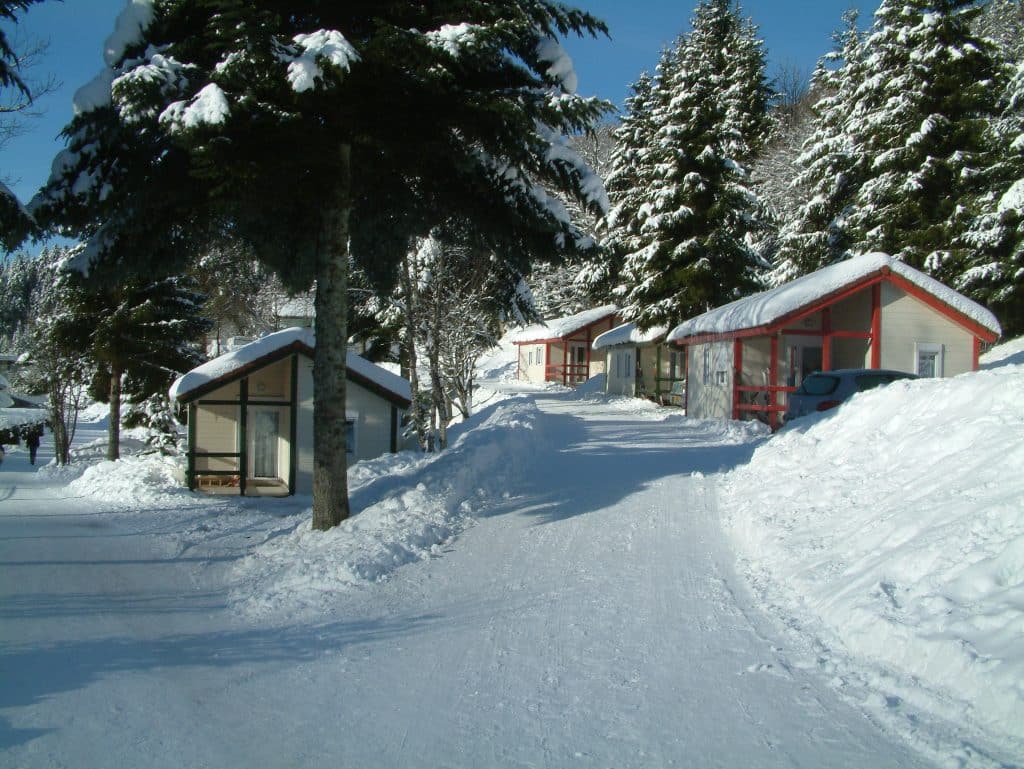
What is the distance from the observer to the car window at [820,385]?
16.3m

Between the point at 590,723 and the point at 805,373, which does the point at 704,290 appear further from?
the point at 590,723

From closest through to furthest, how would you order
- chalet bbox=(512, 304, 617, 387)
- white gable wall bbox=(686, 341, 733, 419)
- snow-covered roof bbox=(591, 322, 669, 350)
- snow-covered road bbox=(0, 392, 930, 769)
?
snow-covered road bbox=(0, 392, 930, 769)
white gable wall bbox=(686, 341, 733, 419)
snow-covered roof bbox=(591, 322, 669, 350)
chalet bbox=(512, 304, 617, 387)

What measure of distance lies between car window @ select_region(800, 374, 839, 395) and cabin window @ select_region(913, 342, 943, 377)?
22.1 ft

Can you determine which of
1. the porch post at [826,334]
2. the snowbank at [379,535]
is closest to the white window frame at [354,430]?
the snowbank at [379,535]

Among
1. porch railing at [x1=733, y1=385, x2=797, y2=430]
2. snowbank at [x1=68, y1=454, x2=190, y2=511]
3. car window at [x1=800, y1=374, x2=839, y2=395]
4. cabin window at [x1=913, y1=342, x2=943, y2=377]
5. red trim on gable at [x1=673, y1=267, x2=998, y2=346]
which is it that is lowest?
snowbank at [x1=68, y1=454, x2=190, y2=511]

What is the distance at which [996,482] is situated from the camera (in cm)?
632

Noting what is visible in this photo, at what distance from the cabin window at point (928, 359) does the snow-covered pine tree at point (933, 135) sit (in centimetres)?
684

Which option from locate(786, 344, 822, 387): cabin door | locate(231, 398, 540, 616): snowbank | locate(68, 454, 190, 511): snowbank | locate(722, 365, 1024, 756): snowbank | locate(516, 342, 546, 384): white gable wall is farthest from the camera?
locate(516, 342, 546, 384): white gable wall

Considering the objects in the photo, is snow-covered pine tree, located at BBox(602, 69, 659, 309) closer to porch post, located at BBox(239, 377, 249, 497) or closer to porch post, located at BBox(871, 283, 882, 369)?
porch post, located at BBox(871, 283, 882, 369)

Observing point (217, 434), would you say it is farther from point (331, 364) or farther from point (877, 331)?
point (877, 331)

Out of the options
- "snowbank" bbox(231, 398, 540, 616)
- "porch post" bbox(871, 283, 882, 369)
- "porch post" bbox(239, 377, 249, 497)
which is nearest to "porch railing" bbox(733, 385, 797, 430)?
"porch post" bbox(871, 283, 882, 369)

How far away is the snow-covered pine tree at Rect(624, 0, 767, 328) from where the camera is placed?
29359mm

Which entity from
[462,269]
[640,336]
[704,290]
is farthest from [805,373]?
Answer: [462,269]

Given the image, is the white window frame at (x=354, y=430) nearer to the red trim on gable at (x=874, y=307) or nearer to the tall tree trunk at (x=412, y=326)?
the tall tree trunk at (x=412, y=326)
